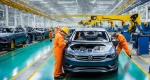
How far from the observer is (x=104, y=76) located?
5.94 meters

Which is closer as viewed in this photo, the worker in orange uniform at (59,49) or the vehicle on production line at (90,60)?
the vehicle on production line at (90,60)

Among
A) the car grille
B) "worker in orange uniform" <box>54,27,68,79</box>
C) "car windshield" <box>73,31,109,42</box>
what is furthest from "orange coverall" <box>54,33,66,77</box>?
"car windshield" <box>73,31,109,42</box>

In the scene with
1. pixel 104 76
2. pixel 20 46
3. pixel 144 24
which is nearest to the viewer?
pixel 104 76

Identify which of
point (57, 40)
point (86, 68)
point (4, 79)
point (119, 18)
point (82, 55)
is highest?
point (119, 18)

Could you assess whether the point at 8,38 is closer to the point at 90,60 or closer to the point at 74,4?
the point at 90,60

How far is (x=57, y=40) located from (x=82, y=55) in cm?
84

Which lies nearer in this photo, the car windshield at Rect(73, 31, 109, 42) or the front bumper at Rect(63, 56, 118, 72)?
the front bumper at Rect(63, 56, 118, 72)

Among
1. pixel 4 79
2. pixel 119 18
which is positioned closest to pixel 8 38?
pixel 4 79

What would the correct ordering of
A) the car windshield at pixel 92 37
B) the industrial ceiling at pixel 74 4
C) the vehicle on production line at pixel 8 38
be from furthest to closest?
the industrial ceiling at pixel 74 4
the vehicle on production line at pixel 8 38
the car windshield at pixel 92 37

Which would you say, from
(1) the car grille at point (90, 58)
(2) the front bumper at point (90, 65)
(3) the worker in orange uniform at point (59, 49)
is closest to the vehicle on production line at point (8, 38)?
(3) the worker in orange uniform at point (59, 49)

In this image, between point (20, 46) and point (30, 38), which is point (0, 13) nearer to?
point (30, 38)

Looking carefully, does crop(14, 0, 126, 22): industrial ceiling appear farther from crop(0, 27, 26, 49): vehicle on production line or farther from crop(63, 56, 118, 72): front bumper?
crop(63, 56, 118, 72): front bumper

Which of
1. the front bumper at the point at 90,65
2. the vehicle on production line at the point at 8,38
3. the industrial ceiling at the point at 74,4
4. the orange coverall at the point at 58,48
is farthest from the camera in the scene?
the industrial ceiling at the point at 74,4

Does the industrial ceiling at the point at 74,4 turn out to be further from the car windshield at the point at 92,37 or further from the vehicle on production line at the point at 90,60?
the vehicle on production line at the point at 90,60
